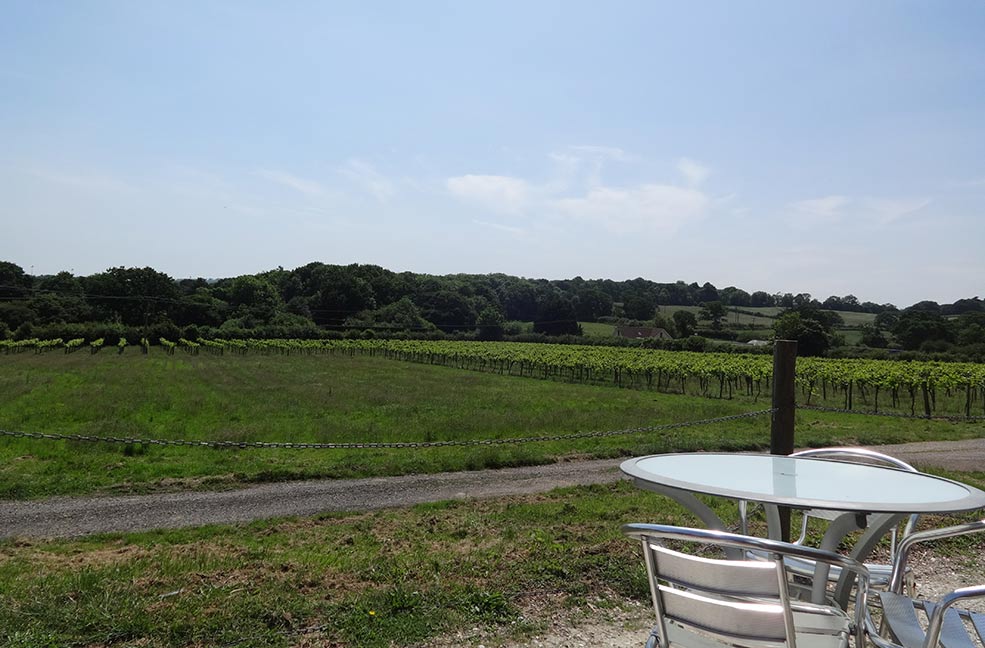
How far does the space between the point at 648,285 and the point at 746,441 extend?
4461 inches

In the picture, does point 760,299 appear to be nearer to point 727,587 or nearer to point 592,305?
point 592,305

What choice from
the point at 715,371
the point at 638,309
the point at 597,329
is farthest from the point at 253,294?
the point at 715,371

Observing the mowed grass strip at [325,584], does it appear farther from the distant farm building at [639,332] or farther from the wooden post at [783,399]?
the distant farm building at [639,332]

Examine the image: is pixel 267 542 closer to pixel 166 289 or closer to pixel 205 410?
pixel 205 410

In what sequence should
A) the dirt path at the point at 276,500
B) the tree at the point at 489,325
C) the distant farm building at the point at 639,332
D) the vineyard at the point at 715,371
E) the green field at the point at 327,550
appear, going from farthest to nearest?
1. the tree at the point at 489,325
2. the distant farm building at the point at 639,332
3. the vineyard at the point at 715,371
4. the dirt path at the point at 276,500
5. the green field at the point at 327,550

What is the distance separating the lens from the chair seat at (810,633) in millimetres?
2164

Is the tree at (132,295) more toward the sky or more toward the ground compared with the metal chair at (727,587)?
more toward the sky

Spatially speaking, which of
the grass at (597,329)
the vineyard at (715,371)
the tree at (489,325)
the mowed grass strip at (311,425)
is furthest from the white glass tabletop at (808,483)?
the grass at (597,329)

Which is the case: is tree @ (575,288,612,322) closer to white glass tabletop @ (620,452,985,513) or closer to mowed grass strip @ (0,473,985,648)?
mowed grass strip @ (0,473,985,648)

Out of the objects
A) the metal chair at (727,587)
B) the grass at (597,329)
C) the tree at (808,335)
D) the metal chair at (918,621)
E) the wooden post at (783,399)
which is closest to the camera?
the metal chair at (727,587)

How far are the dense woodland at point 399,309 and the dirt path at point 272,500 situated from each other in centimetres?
5431

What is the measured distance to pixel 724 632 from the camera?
1.92 meters

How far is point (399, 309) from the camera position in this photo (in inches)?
3460

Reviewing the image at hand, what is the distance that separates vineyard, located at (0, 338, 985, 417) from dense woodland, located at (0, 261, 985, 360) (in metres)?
9.22
